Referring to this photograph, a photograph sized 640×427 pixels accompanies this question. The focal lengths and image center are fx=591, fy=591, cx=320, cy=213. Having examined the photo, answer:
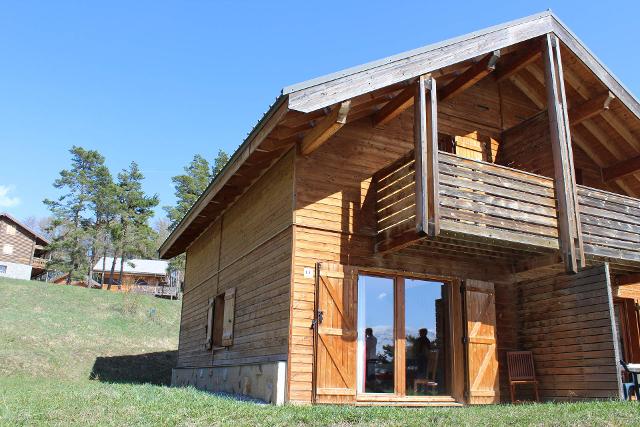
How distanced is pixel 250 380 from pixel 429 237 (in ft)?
13.4

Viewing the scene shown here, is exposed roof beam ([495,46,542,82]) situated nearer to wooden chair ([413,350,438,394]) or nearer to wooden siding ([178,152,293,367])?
wooden siding ([178,152,293,367])

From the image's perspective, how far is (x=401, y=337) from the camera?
412 inches

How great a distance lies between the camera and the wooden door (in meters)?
9.49

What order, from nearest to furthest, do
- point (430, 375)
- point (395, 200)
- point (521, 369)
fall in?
point (395, 200), point (430, 375), point (521, 369)

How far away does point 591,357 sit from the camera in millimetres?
10273

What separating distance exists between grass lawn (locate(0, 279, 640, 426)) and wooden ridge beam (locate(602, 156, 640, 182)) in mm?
6645

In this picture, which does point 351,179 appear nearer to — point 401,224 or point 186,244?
point 401,224

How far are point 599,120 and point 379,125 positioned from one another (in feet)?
17.5

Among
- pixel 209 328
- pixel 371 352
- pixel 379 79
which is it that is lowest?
pixel 371 352

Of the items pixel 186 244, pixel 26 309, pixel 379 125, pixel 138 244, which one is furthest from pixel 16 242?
pixel 379 125

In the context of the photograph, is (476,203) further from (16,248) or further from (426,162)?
(16,248)

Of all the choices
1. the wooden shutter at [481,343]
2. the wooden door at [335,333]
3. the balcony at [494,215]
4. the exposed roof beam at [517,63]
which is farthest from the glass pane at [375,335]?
the exposed roof beam at [517,63]

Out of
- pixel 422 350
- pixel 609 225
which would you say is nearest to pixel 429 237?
pixel 422 350

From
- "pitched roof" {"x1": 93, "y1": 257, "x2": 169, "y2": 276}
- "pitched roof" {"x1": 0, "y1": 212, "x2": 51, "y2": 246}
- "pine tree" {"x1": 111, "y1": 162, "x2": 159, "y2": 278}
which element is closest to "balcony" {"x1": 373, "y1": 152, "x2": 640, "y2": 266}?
"pine tree" {"x1": 111, "y1": 162, "x2": 159, "y2": 278}
